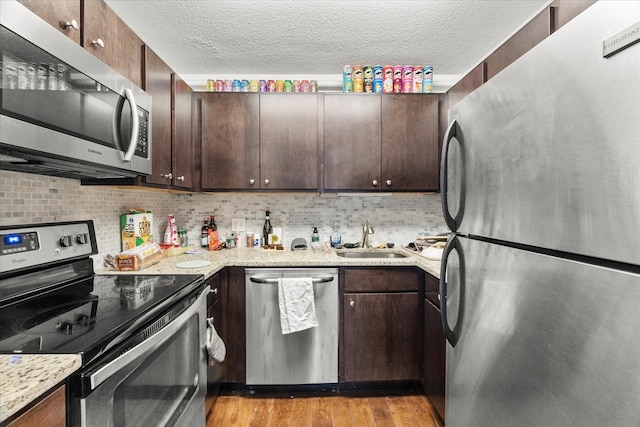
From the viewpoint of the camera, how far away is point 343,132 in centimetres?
240

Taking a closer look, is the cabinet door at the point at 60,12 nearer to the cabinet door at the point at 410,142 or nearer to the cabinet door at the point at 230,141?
the cabinet door at the point at 230,141

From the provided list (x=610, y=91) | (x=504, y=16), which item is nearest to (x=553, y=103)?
(x=610, y=91)

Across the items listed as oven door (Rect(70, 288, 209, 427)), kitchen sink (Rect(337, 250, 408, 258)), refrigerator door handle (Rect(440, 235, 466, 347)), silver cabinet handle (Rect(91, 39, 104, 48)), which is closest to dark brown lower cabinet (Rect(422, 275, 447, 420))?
refrigerator door handle (Rect(440, 235, 466, 347))

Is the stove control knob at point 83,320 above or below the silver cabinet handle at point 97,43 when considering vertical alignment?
below

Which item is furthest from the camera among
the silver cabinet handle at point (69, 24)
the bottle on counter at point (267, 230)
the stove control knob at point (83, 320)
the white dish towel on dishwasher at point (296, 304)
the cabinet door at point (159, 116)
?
the bottle on counter at point (267, 230)

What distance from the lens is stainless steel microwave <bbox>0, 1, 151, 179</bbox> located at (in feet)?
2.67

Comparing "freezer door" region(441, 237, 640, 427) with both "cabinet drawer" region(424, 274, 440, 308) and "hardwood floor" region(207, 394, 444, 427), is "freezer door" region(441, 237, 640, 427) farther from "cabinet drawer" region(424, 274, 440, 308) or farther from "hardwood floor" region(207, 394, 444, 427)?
"hardwood floor" region(207, 394, 444, 427)

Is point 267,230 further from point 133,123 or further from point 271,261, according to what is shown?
point 133,123

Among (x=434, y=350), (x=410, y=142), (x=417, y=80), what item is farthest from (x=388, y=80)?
(x=434, y=350)

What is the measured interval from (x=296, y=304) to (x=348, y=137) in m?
1.29

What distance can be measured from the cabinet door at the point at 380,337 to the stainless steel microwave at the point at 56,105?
1.56m

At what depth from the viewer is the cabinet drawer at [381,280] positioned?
2.08 meters

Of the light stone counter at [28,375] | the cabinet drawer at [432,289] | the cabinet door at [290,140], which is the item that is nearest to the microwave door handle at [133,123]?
the light stone counter at [28,375]

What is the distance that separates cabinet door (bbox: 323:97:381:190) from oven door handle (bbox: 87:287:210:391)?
1393 millimetres
